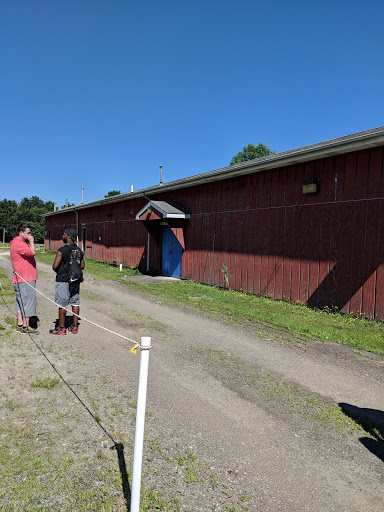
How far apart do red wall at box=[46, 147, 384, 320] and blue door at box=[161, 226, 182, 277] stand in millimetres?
647

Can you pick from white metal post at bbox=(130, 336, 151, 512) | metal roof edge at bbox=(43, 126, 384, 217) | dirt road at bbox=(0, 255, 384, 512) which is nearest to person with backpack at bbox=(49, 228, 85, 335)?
dirt road at bbox=(0, 255, 384, 512)

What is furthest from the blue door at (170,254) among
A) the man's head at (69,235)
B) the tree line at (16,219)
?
the tree line at (16,219)

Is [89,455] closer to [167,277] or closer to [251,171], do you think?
[251,171]

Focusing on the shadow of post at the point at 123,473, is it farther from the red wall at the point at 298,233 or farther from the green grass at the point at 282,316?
the red wall at the point at 298,233

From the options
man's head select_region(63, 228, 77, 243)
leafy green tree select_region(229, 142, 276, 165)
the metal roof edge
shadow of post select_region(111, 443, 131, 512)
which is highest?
leafy green tree select_region(229, 142, 276, 165)

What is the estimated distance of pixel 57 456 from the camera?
8.54 feet

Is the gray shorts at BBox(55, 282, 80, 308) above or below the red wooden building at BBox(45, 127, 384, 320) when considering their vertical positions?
below

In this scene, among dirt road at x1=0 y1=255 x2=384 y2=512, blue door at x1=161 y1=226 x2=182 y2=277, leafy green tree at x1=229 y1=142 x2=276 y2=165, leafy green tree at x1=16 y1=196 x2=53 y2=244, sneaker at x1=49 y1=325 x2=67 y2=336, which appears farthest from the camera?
leafy green tree at x1=16 y1=196 x2=53 y2=244

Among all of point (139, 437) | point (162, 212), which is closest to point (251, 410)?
point (139, 437)

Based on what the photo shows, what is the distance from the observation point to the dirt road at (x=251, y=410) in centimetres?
236

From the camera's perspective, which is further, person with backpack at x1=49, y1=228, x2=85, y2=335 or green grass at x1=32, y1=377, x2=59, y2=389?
person with backpack at x1=49, y1=228, x2=85, y2=335

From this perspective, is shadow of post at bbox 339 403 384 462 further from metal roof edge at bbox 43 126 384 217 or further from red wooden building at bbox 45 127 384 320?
metal roof edge at bbox 43 126 384 217

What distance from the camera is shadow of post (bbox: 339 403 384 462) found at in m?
2.92

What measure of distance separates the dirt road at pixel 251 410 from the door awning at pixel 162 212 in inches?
271
